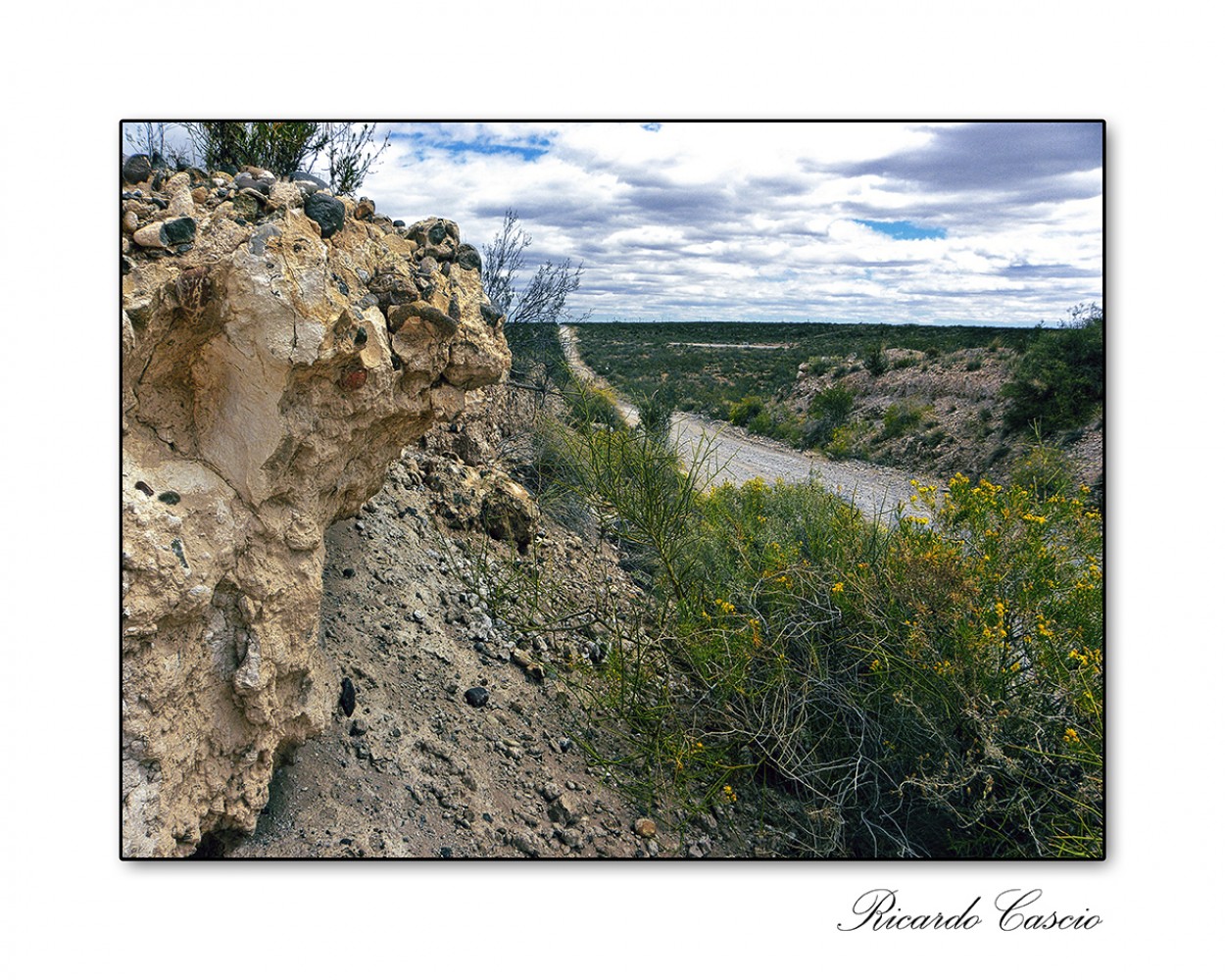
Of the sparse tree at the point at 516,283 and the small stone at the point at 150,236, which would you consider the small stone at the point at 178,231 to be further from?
the sparse tree at the point at 516,283

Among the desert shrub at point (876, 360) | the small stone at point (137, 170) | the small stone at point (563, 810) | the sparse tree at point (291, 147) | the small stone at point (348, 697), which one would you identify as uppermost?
the sparse tree at point (291, 147)

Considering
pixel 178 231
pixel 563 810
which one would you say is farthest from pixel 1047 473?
pixel 178 231

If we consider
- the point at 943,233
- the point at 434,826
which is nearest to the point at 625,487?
the point at 434,826

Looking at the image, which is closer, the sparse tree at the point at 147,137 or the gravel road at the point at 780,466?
the sparse tree at the point at 147,137

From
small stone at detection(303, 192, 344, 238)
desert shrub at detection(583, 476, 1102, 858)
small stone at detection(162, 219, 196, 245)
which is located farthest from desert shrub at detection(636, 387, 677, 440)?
small stone at detection(162, 219, 196, 245)

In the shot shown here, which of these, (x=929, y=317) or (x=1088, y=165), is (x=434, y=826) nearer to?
(x=929, y=317)

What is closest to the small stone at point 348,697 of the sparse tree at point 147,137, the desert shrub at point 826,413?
the sparse tree at point 147,137
